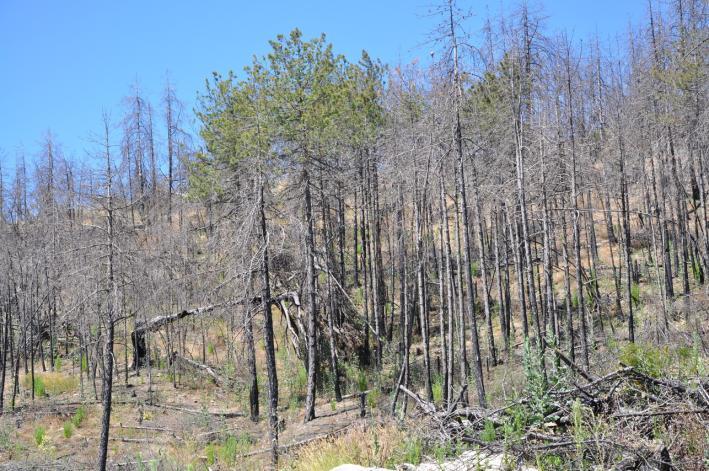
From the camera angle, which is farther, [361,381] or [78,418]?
[361,381]

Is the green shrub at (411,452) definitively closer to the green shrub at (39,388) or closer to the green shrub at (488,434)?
the green shrub at (488,434)

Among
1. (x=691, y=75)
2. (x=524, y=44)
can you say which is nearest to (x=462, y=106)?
(x=524, y=44)

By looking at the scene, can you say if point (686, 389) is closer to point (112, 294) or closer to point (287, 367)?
point (112, 294)

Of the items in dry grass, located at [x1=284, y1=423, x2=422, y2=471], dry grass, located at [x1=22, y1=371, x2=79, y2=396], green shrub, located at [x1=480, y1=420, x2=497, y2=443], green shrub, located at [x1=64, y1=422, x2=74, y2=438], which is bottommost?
green shrub, located at [x1=64, y1=422, x2=74, y2=438]

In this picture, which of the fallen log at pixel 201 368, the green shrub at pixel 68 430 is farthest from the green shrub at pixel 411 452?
the fallen log at pixel 201 368

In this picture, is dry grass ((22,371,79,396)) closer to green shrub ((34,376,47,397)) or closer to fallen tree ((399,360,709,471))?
green shrub ((34,376,47,397))

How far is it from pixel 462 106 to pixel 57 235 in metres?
17.7

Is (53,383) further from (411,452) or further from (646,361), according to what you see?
(646,361)

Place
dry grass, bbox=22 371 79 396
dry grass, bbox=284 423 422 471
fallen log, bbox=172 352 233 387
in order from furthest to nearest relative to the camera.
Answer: dry grass, bbox=22 371 79 396
fallen log, bbox=172 352 233 387
dry grass, bbox=284 423 422 471

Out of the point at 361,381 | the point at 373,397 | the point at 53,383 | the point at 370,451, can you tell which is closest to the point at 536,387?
the point at 370,451

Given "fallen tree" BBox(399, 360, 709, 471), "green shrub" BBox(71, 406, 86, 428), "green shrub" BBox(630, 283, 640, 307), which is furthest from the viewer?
"green shrub" BBox(630, 283, 640, 307)

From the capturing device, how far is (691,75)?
13.9 meters

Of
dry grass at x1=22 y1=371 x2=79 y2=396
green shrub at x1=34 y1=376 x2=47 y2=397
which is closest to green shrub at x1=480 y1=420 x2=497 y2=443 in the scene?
green shrub at x1=34 y1=376 x2=47 y2=397

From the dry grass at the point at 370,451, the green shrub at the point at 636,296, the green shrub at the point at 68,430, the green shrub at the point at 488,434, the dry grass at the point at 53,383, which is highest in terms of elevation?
the green shrub at the point at 636,296
